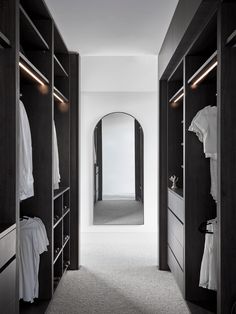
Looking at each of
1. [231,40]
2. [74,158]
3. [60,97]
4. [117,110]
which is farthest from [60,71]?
[117,110]

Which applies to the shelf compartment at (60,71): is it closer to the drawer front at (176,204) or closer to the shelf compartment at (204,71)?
the shelf compartment at (204,71)

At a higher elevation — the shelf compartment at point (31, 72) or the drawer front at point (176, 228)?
the shelf compartment at point (31, 72)

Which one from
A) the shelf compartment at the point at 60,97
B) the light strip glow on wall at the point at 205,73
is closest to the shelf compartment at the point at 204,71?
the light strip glow on wall at the point at 205,73

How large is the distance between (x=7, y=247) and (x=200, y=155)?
202 centimetres

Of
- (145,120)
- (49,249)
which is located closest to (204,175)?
(49,249)

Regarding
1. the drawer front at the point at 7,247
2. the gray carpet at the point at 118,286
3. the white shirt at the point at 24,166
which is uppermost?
the white shirt at the point at 24,166

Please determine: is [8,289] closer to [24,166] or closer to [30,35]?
[24,166]

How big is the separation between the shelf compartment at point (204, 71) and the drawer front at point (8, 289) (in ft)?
6.08

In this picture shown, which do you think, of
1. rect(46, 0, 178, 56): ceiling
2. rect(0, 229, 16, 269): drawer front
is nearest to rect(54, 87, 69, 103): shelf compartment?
rect(46, 0, 178, 56): ceiling

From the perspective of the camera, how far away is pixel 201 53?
3490 millimetres

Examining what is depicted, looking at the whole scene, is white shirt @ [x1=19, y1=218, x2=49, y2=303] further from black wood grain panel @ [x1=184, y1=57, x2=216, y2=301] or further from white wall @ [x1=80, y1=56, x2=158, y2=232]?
white wall @ [x1=80, y1=56, x2=158, y2=232]

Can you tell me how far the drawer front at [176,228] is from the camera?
3.82 metres

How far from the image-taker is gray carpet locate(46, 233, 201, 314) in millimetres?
3506

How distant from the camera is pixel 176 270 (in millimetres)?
4133
